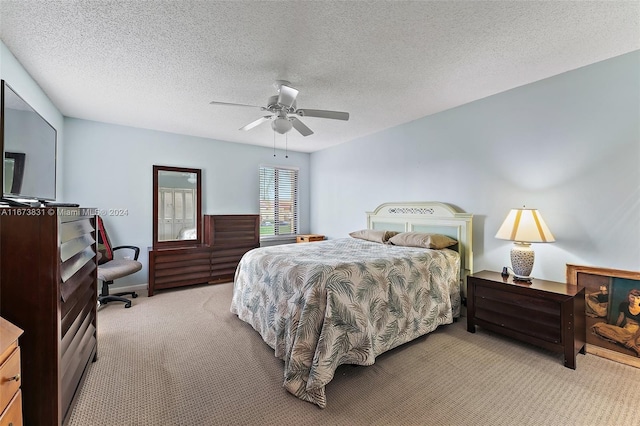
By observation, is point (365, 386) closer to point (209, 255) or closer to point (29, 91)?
point (209, 255)

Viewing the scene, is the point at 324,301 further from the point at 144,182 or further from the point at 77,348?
→ the point at 144,182

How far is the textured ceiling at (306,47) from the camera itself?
1771mm

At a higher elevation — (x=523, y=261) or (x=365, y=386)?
(x=523, y=261)

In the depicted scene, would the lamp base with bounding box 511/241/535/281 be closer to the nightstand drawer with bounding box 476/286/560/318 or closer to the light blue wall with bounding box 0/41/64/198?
the nightstand drawer with bounding box 476/286/560/318

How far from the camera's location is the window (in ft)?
18.5

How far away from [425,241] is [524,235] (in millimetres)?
948

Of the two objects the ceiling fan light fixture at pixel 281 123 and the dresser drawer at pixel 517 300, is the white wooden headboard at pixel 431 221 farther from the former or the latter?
the ceiling fan light fixture at pixel 281 123

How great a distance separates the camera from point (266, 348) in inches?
97.6

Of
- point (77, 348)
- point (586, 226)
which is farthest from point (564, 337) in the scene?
point (77, 348)

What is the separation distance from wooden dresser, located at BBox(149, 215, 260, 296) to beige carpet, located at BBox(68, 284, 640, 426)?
4.46 ft

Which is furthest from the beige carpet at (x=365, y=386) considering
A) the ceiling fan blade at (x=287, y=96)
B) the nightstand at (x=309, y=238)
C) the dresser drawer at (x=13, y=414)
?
the nightstand at (x=309, y=238)

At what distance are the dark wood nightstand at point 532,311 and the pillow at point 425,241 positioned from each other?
0.49m

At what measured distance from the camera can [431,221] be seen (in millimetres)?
3678

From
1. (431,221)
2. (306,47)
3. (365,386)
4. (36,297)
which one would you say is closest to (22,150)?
(36,297)
